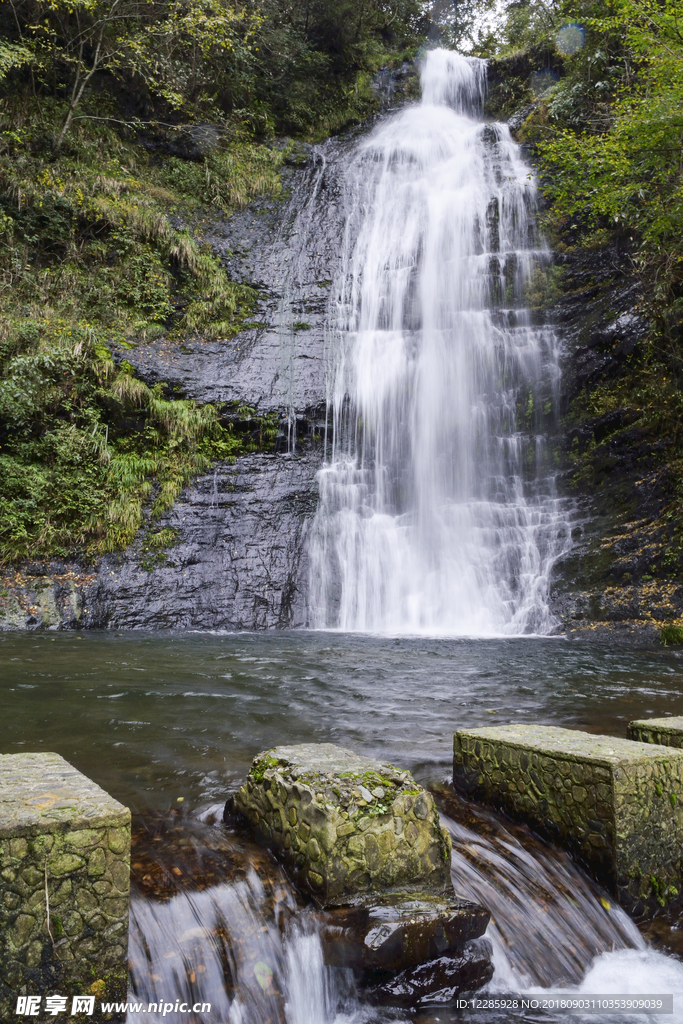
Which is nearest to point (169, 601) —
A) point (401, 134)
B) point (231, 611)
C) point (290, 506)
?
point (231, 611)

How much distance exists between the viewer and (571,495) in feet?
45.5

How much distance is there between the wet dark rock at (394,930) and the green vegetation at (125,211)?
1089 cm

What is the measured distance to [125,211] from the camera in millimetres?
17500

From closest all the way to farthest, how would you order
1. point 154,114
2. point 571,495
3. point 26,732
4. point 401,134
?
point 26,732, point 571,495, point 154,114, point 401,134

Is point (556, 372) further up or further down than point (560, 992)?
further up

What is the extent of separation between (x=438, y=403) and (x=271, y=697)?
10.8m

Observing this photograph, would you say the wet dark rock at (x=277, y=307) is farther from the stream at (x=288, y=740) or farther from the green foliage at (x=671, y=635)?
the green foliage at (x=671, y=635)

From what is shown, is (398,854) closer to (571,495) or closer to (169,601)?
(169,601)

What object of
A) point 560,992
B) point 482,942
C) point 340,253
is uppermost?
point 340,253

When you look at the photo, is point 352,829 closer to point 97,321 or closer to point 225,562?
point 225,562

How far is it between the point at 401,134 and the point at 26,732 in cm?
2304

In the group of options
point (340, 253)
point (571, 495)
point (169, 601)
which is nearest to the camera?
point (169, 601)

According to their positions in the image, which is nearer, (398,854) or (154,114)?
(398,854)

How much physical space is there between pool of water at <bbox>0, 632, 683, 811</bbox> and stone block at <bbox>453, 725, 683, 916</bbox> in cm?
90
